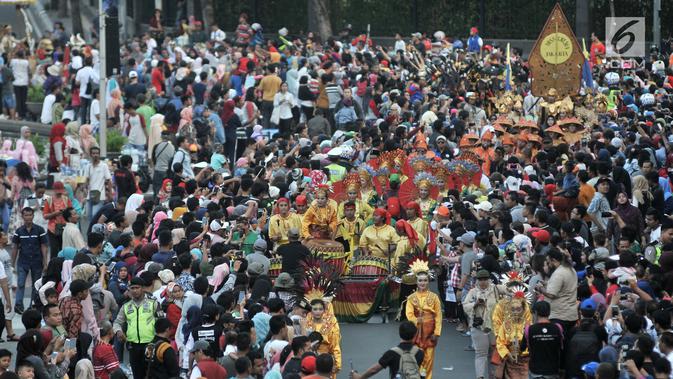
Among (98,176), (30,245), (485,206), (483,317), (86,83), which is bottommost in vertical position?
(483,317)

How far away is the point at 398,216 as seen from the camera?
22.6m

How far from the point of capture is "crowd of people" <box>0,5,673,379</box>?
15633 millimetres

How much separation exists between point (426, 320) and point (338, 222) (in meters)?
4.57

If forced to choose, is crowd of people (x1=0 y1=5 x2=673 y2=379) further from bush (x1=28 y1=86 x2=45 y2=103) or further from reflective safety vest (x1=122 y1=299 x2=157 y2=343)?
bush (x1=28 y1=86 x2=45 y2=103)

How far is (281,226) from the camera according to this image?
68.3ft

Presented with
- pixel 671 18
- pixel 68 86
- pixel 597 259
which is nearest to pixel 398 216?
pixel 597 259

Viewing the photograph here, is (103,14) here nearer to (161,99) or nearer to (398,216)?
A: (161,99)

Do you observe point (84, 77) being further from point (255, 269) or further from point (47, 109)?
point (255, 269)

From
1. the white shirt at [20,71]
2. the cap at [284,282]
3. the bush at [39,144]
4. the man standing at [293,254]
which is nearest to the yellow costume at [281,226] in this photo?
the man standing at [293,254]

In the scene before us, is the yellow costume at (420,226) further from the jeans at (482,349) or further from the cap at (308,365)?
the cap at (308,365)

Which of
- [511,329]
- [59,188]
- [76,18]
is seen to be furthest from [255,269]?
[76,18]

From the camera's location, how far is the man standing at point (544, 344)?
1608 cm

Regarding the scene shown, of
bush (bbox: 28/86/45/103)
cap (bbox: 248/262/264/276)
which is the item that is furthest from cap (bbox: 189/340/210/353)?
bush (bbox: 28/86/45/103)

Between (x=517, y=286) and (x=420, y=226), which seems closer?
(x=517, y=286)
